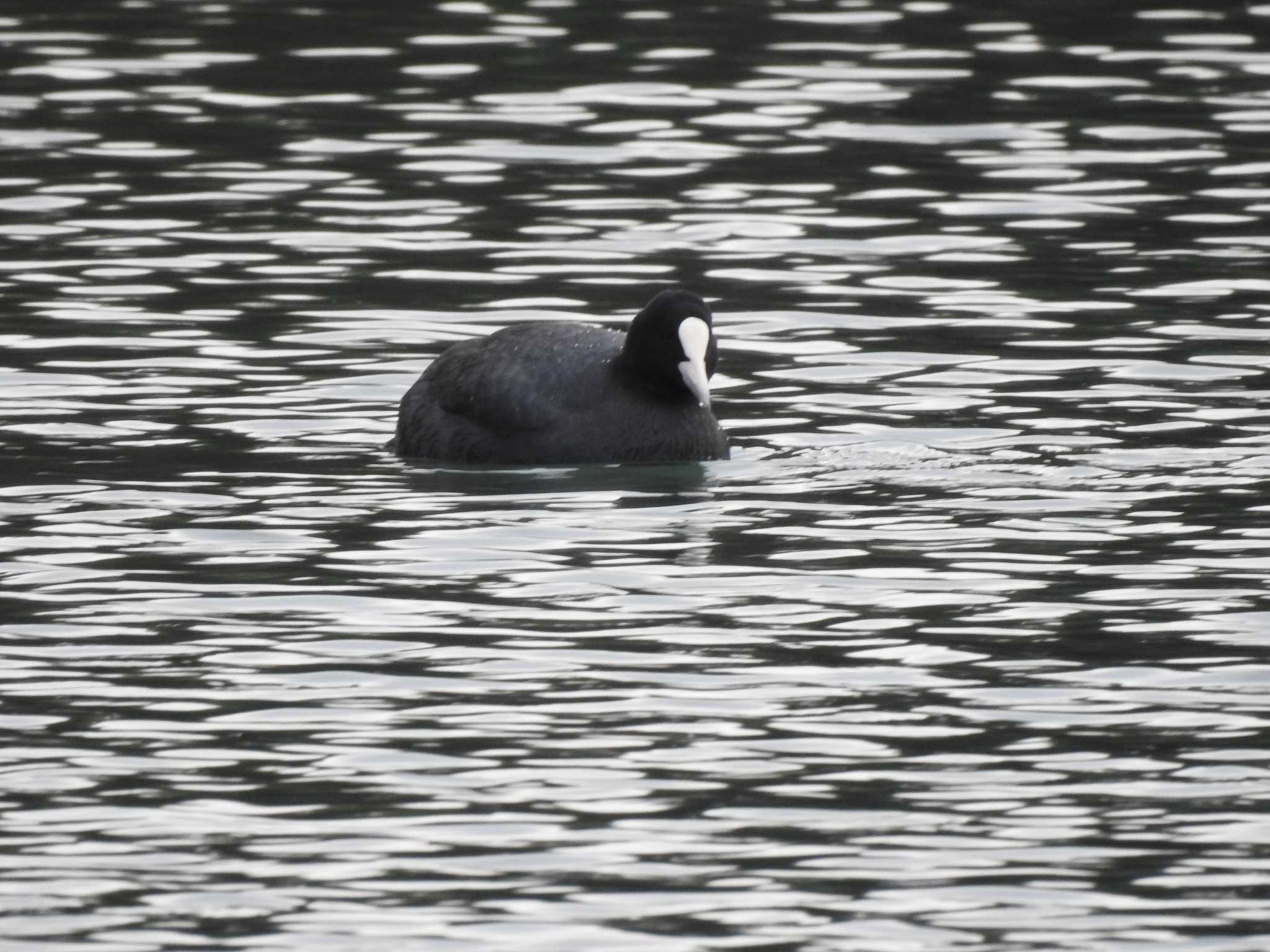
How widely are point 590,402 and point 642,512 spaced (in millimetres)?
1031

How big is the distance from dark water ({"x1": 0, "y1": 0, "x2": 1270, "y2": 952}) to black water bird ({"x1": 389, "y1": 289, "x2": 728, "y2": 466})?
0.70ft

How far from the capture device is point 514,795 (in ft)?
27.2

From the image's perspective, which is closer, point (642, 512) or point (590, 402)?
point (642, 512)

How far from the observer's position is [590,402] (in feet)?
43.0

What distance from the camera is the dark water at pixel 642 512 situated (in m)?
7.79

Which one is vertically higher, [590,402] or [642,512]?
[590,402]

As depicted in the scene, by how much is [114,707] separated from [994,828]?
2.96m

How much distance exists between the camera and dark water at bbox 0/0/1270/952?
779 cm

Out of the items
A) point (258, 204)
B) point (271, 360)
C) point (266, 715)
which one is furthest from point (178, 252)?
point (266, 715)

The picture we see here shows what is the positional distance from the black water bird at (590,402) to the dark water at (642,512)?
0.21 metres

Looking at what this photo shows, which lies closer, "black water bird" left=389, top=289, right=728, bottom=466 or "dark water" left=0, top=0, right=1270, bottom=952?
"dark water" left=0, top=0, right=1270, bottom=952

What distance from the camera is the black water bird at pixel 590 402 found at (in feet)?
42.5

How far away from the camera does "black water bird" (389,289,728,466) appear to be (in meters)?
13.0

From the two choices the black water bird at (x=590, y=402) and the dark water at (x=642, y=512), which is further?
the black water bird at (x=590, y=402)
